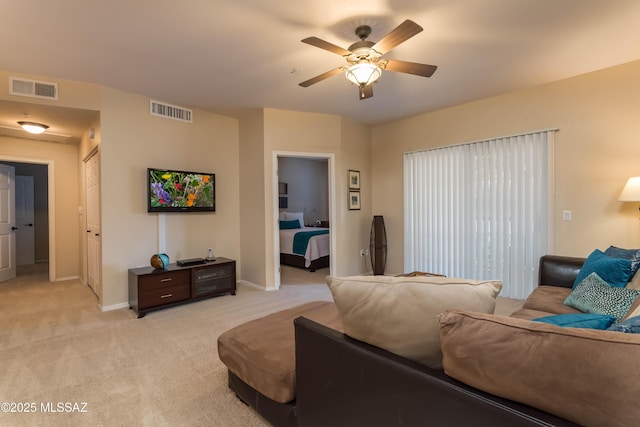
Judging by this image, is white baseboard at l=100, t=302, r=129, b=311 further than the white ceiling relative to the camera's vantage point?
Yes

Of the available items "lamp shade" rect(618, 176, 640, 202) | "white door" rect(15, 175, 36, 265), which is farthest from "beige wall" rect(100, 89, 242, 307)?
"white door" rect(15, 175, 36, 265)

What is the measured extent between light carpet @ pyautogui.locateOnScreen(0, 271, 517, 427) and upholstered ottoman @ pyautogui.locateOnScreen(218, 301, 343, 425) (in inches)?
6.7

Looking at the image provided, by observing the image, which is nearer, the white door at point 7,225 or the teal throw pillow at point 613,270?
the teal throw pillow at point 613,270

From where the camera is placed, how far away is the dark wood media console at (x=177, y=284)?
3396 mm

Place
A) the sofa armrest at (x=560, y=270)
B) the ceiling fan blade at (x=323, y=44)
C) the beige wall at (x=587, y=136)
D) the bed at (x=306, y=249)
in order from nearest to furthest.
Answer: the ceiling fan blade at (x=323, y=44)
the sofa armrest at (x=560, y=270)
the beige wall at (x=587, y=136)
the bed at (x=306, y=249)

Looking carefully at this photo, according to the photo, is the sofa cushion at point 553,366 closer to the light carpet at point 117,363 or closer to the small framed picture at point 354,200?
the light carpet at point 117,363

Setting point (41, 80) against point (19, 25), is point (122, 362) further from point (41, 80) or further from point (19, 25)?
point (41, 80)

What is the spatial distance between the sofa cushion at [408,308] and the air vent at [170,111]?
3909 mm

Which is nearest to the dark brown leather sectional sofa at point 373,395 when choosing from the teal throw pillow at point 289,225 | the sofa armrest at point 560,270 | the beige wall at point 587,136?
the sofa armrest at point 560,270

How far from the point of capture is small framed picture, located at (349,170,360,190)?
16.3 feet

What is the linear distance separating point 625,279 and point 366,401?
7.40 feet

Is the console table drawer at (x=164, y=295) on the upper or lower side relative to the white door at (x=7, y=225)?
lower

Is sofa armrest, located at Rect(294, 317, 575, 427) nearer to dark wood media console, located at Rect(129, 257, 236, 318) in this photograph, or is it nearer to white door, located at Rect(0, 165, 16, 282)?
dark wood media console, located at Rect(129, 257, 236, 318)

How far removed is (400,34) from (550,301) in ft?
7.30
